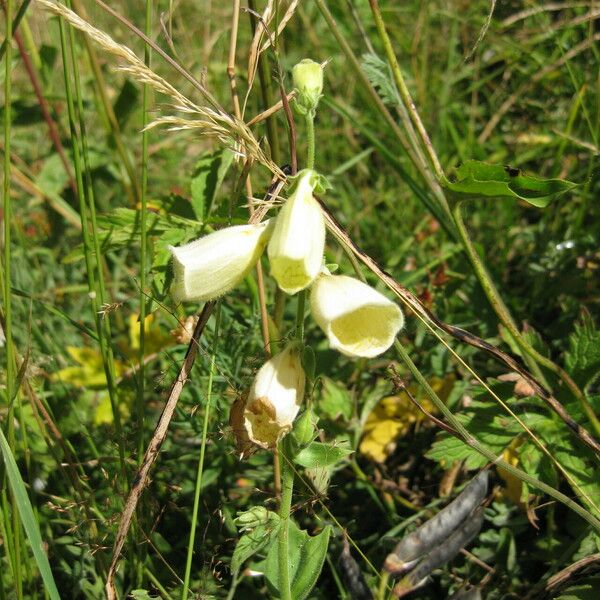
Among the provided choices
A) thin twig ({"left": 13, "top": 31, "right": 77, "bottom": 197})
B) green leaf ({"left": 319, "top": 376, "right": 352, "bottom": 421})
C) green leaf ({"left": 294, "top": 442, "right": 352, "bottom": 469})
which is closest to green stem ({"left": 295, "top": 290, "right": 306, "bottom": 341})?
green leaf ({"left": 294, "top": 442, "right": 352, "bottom": 469})

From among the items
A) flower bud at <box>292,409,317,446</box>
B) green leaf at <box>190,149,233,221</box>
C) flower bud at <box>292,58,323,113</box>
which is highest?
flower bud at <box>292,58,323,113</box>

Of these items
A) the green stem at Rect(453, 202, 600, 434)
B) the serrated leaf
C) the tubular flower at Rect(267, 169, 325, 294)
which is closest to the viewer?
the tubular flower at Rect(267, 169, 325, 294)

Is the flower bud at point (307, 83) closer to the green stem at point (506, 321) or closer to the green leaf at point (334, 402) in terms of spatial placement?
the green stem at point (506, 321)

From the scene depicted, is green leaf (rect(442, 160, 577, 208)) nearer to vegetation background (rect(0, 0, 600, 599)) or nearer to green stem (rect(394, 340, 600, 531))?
vegetation background (rect(0, 0, 600, 599))

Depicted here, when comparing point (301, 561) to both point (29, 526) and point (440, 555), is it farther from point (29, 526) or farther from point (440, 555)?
point (29, 526)

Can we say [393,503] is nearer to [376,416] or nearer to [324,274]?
[376,416]

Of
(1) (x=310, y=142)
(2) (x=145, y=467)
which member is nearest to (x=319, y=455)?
(2) (x=145, y=467)

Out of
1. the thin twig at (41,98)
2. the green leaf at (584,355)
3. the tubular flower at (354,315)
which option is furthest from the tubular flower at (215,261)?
the thin twig at (41,98)
